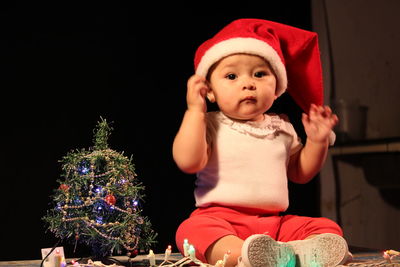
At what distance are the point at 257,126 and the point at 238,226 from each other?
285 mm

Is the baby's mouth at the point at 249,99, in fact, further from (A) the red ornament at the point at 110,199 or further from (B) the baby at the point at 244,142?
(A) the red ornament at the point at 110,199

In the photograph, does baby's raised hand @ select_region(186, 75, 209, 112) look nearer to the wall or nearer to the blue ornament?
the blue ornament

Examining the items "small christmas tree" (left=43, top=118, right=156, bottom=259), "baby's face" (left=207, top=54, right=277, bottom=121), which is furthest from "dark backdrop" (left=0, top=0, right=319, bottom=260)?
"baby's face" (left=207, top=54, right=277, bottom=121)

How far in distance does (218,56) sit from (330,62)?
1125 mm

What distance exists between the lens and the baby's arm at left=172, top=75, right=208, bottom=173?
1.60 metres

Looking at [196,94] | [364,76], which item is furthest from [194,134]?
[364,76]

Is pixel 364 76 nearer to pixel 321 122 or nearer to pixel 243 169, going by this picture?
pixel 321 122

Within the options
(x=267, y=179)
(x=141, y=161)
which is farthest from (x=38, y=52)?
(x=267, y=179)

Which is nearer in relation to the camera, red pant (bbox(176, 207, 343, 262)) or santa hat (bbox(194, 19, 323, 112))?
red pant (bbox(176, 207, 343, 262))

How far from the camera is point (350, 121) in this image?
2.71 meters

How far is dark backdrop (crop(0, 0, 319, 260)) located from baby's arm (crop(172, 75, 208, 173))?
585 millimetres

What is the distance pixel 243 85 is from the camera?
1.66m

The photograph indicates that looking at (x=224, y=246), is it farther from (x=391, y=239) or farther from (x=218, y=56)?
(x=391, y=239)

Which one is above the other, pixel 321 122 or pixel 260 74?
pixel 260 74
